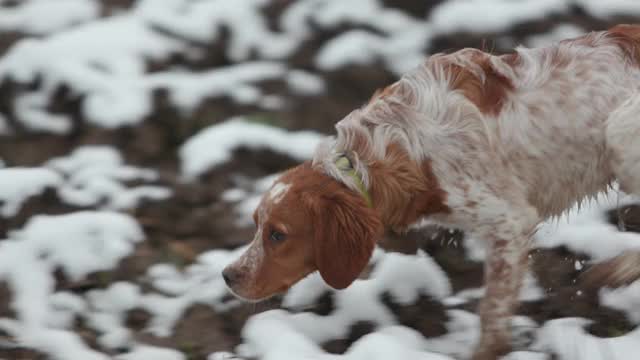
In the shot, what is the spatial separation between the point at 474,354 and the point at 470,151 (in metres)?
0.72

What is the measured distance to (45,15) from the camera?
583cm

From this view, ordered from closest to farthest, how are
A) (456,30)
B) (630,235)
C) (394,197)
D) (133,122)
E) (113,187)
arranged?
(394,197) < (630,235) < (113,187) < (133,122) < (456,30)

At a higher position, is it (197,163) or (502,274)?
(197,163)

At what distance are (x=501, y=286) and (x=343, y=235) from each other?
630 millimetres

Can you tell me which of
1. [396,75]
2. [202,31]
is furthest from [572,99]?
[202,31]

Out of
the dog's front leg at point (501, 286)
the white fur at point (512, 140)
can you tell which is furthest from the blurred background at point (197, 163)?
the white fur at point (512, 140)

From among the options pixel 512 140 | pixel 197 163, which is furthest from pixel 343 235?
pixel 197 163

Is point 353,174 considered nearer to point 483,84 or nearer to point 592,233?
point 483,84

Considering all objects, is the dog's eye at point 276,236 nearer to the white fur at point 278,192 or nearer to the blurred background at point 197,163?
the white fur at point 278,192

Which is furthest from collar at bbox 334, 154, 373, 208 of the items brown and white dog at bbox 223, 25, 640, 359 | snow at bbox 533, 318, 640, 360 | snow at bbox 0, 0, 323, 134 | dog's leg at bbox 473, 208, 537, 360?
snow at bbox 0, 0, 323, 134

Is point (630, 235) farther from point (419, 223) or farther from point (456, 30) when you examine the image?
point (456, 30)

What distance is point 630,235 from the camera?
152 inches

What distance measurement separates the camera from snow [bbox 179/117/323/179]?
4.89 metres

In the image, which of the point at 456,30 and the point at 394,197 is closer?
the point at 394,197
